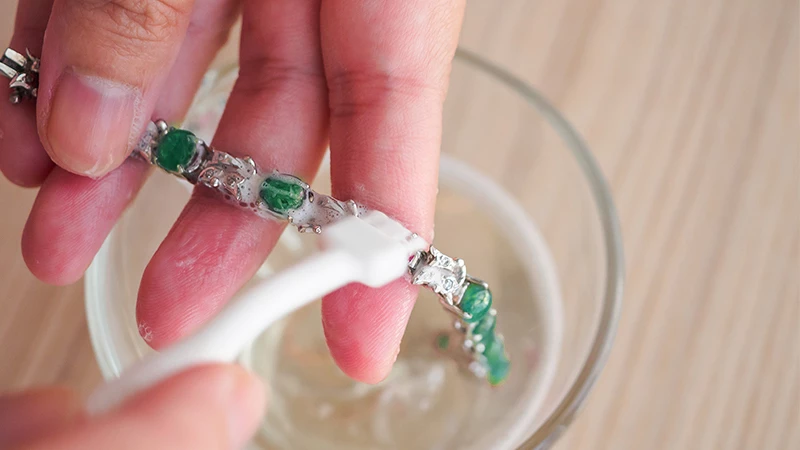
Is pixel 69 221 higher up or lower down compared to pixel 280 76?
lower down

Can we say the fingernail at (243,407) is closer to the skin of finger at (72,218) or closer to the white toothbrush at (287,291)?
the white toothbrush at (287,291)

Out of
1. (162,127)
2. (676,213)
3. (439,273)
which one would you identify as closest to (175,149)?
(162,127)

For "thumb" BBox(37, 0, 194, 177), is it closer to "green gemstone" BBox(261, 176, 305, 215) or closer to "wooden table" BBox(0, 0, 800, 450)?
"green gemstone" BBox(261, 176, 305, 215)

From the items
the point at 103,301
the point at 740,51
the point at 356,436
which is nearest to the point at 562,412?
the point at 356,436

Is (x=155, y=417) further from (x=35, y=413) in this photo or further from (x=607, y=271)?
(x=607, y=271)

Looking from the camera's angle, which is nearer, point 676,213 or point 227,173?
point 227,173

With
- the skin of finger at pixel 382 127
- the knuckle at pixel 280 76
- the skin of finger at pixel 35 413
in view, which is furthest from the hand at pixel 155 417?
the knuckle at pixel 280 76
